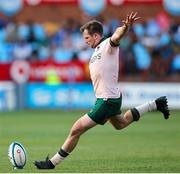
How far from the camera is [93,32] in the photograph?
38.8 feet

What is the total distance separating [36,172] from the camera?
38.1 feet

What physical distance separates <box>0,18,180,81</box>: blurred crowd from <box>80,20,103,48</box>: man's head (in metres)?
16.2

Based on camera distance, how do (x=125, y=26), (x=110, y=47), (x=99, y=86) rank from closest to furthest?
(x=125, y=26) → (x=110, y=47) → (x=99, y=86)

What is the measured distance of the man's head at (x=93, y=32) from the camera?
1179 cm

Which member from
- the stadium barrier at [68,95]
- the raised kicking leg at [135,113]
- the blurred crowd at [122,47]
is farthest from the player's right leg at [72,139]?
the blurred crowd at [122,47]

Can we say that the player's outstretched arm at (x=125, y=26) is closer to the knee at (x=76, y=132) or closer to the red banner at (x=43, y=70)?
the knee at (x=76, y=132)

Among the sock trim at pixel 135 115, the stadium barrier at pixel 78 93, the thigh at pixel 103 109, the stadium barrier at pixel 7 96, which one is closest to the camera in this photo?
the thigh at pixel 103 109

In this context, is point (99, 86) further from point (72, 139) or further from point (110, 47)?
point (72, 139)

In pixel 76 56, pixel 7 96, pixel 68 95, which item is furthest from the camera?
pixel 76 56

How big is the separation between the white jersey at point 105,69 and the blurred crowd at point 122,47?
1615cm

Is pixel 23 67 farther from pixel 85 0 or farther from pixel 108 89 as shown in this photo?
pixel 108 89

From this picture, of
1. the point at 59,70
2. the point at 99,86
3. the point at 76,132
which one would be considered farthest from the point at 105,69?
the point at 59,70

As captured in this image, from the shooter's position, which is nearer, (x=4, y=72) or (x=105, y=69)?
(x=105, y=69)

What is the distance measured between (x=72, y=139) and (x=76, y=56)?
1654cm
